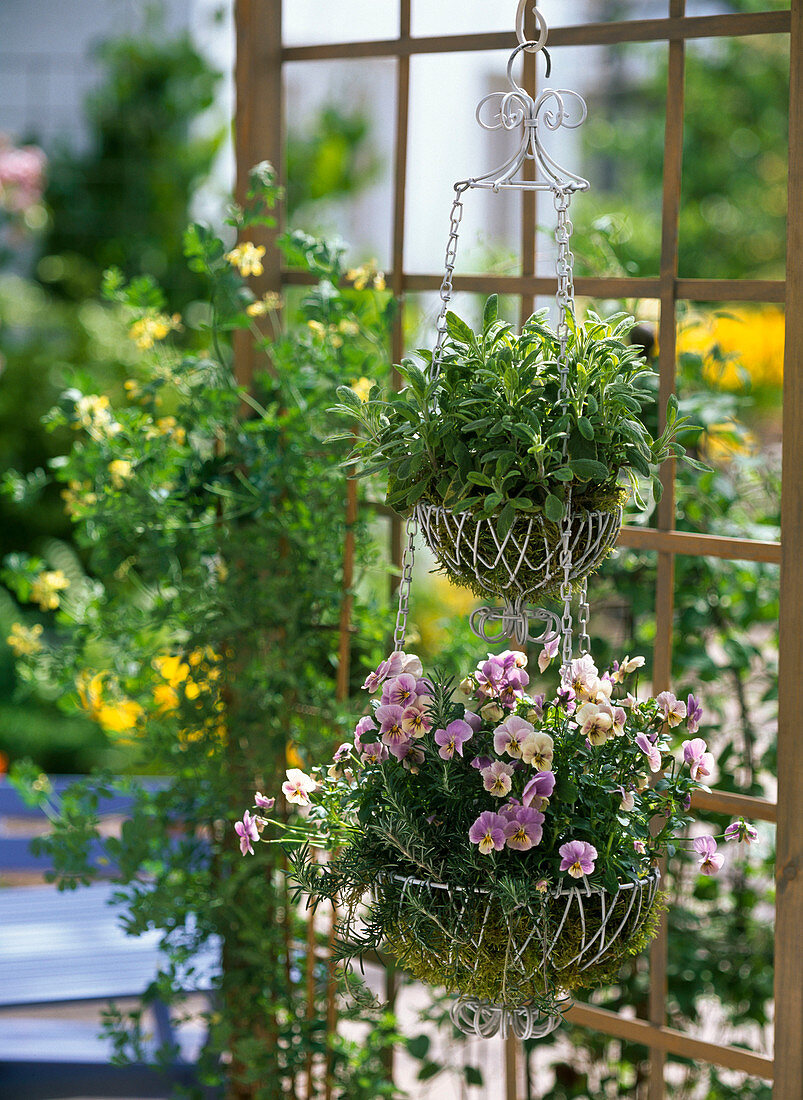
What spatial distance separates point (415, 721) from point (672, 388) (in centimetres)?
68

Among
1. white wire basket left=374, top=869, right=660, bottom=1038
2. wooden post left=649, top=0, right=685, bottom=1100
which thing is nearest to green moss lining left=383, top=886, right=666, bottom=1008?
white wire basket left=374, top=869, right=660, bottom=1038

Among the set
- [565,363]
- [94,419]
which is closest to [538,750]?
[565,363]

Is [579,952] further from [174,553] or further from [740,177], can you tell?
[740,177]

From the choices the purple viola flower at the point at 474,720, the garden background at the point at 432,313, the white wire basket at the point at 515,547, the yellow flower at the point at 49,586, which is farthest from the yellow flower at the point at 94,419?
the purple viola flower at the point at 474,720

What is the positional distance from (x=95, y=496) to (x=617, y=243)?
95cm

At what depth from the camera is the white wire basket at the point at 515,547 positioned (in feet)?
3.52

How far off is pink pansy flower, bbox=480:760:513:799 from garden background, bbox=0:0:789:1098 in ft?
2.16

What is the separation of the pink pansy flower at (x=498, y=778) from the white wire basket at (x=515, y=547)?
186 mm

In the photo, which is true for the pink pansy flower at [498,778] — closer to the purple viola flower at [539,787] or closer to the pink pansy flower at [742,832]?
the purple viola flower at [539,787]

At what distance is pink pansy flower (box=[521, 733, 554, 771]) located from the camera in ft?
3.32

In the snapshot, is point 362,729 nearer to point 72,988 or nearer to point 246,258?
point 246,258

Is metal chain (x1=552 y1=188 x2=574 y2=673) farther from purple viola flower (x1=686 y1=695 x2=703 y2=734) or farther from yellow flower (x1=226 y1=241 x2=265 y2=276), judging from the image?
yellow flower (x1=226 y1=241 x2=265 y2=276)

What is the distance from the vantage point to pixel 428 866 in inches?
40.6

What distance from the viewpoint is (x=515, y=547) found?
3.52ft
